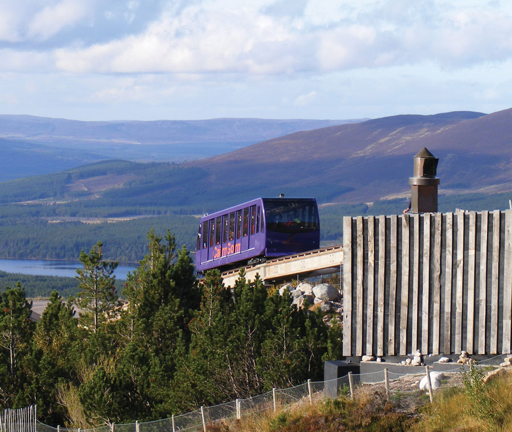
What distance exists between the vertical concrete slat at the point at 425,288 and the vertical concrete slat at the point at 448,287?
12.0 inches

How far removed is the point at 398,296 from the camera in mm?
15477

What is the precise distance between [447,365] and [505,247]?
2205 millimetres

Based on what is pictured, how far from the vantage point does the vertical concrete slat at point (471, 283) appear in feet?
49.0

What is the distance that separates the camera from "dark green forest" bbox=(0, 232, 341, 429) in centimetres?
1822

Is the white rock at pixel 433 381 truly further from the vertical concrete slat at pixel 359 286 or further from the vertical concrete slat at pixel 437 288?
the vertical concrete slat at pixel 359 286

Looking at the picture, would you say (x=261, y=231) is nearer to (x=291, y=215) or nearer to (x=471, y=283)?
(x=291, y=215)

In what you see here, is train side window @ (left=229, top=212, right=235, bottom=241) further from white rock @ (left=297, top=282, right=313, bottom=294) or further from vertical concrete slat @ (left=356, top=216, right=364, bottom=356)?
vertical concrete slat @ (left=356, top=216, right=364, bottom=356)

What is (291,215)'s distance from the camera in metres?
34.8

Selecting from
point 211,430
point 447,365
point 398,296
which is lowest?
point 211,430

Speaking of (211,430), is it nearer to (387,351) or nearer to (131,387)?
(387,351)

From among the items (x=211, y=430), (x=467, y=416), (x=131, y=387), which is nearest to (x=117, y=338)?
(x=131, y=387)

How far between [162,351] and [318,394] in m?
8.87

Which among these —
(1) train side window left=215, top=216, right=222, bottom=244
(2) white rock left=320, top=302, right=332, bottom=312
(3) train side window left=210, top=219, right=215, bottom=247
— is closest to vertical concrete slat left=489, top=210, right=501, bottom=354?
(2) white rock left=320, top=302, right=332, bottom=312

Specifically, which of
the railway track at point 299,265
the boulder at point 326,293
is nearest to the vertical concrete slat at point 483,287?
the boulder at point 326,293
